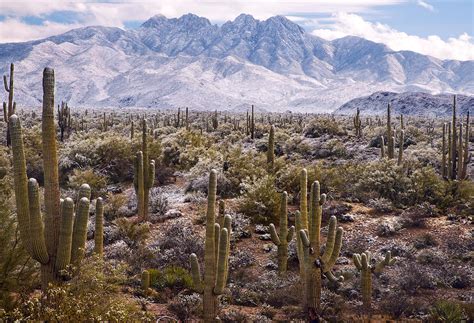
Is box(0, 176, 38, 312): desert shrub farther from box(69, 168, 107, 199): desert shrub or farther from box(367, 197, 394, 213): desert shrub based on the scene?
box(367, 197, 394, 213): desert shrub

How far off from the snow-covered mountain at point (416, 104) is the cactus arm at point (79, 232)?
4619 inches

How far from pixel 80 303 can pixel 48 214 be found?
1.52 m

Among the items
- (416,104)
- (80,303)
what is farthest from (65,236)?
(416,104)

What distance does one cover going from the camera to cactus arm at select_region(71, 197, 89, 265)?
707 cm

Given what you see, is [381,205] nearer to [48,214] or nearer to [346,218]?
[346,218]

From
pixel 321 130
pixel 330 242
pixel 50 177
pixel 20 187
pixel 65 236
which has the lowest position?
pixel 330 242

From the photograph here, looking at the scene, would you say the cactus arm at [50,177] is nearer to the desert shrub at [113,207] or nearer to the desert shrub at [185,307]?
the desert shrub at [185,307]

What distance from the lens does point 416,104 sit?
131250 millimetres

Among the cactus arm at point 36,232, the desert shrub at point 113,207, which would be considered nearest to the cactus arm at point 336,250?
the cactus arm at point 36,232

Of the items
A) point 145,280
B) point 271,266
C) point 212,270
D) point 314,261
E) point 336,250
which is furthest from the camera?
point 271,266

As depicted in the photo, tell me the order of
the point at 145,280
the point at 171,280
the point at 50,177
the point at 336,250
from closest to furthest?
1. the point at 50,177
2. the point at 336,250
3. the point at 145,280
4. the point at 171,280

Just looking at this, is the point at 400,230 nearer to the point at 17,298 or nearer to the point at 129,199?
the point at 129,199

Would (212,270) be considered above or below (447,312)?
above

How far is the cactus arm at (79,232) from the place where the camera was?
707 centimetres
